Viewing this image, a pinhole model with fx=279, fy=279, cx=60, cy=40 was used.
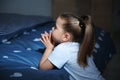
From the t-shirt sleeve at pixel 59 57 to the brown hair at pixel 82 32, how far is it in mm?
76

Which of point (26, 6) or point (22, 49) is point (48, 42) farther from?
point (26, 6)

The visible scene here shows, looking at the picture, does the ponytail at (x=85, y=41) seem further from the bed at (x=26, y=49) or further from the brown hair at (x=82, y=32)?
the bed at (x=26, y=49)

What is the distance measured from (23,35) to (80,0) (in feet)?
5.30

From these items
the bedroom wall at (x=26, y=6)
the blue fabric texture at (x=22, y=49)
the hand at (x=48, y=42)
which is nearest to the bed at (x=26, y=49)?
the blue fabric texture at (x=22, y=49)

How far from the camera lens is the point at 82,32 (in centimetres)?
153

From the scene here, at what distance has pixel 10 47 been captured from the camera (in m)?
1.85

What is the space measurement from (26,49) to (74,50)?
449 mm

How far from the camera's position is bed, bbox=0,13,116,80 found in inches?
54.2

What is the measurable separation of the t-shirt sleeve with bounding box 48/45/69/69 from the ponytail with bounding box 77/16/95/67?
0.08 m

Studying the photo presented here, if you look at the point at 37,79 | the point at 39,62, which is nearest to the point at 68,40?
the point at 39,62

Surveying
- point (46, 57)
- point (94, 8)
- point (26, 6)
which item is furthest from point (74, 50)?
point (26, 6)

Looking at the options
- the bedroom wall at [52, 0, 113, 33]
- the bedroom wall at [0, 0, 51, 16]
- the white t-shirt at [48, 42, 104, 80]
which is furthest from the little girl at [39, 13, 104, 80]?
the bedroom wall at [0, 0, 51, 16]

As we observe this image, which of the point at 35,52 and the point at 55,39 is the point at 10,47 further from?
the point at 55,39

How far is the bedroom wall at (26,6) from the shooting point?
11.9 feet
